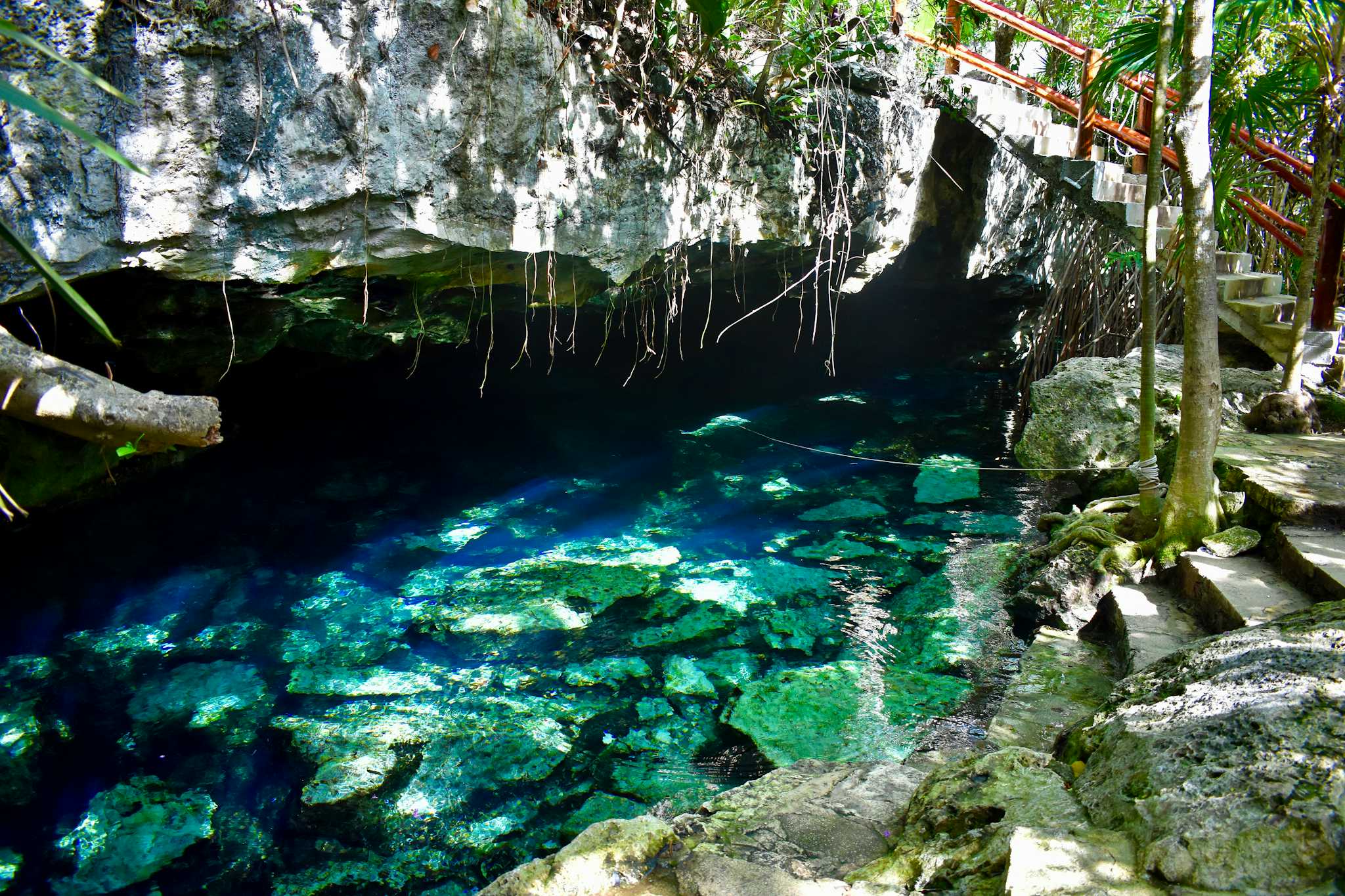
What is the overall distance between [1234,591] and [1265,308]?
3322mm

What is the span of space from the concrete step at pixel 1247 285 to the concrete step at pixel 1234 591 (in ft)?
10.4

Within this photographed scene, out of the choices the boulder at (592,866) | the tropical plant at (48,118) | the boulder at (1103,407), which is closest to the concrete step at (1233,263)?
the boulder at (1103,407)

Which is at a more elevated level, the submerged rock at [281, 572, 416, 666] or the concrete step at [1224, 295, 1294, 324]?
the concrete step at [1224, 295, 1294, 324]

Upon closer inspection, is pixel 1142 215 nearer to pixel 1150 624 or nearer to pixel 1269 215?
pixel 1269 215

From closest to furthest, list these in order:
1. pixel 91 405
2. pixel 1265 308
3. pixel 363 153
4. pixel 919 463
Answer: pixel 91 405
pixel 363 153
pixel 1265 308
pixel 919 463

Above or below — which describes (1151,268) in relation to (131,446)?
above

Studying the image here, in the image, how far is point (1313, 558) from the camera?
10.3 feet

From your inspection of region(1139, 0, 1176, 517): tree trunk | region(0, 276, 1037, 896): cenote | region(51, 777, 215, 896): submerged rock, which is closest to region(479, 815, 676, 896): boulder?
region(0, 276, 1037, 896): cenote

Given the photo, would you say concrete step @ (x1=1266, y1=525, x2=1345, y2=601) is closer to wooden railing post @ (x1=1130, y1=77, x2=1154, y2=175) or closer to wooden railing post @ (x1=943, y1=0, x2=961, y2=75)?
wooden railing post @ (x1=1130, y1=77, x2=1154, y2=175)

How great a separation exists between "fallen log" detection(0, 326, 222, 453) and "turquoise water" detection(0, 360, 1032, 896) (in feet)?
5.22

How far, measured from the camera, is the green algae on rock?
6559 millimetres

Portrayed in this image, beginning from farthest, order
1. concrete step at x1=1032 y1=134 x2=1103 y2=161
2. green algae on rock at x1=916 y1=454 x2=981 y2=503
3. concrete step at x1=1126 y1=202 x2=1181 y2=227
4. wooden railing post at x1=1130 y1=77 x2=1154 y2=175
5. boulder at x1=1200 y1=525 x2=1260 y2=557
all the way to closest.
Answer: green algae on rock at x1=916 y1=454 x2=981 y2=503 → concrete step at x1=1032 y1=134 x2=1103 y2=161 → wooden railing post at x1=1130 y1=77 x2=1154 y2=175 → concrete step at x1=1126 y1=202 x2=1181 y2=227 → boulder at x1=1200 y1=525 x2=1260 y2=557

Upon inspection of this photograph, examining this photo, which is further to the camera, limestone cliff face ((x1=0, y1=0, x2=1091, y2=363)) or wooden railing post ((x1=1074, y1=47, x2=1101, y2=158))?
wooden railing post ((x1=1074, y1=47, x2=1101, y2=158))

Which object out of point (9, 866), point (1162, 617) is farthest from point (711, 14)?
point (9, 866)
